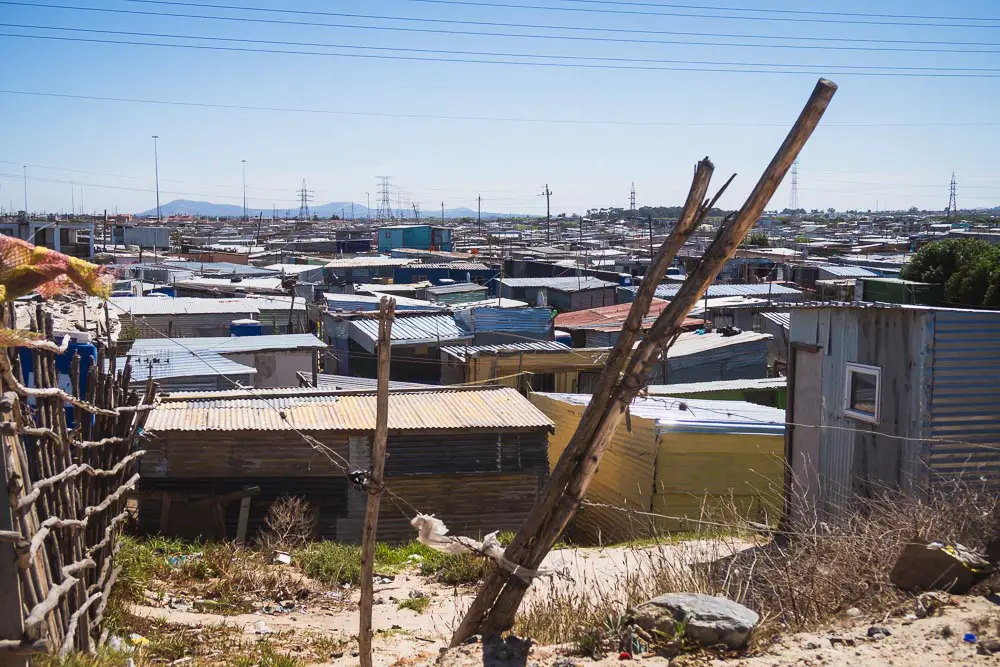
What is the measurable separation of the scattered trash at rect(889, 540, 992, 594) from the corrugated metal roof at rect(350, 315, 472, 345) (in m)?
13.8

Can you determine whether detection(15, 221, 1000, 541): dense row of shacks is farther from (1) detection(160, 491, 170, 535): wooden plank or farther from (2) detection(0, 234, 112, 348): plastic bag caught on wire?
(2) detection(0, 234, 112, 348): plastic bag caught on wire

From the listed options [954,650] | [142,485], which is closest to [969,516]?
[954,650]

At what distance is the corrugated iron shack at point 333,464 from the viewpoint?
33.1ft

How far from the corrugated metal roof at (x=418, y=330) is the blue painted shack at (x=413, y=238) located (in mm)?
41389

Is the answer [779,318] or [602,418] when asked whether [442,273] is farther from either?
[602,418]

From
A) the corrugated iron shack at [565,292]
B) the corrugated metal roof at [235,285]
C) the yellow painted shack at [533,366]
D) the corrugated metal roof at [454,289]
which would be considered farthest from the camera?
the corrugated iron shack at [565,292]

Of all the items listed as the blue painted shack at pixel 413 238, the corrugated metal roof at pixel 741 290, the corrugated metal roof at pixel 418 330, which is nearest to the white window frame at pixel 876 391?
the corrugated metal roof at pixel 418 330

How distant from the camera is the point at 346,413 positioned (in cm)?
1076

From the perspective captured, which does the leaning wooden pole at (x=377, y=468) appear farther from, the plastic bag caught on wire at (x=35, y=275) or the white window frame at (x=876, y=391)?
the white window frame at (x=876, y=391)

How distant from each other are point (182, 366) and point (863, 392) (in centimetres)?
971

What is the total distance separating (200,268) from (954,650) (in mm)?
34453

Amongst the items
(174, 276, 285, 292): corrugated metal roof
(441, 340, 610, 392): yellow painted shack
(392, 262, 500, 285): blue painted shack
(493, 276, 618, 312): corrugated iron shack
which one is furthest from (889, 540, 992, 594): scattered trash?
(392, 262, 500, 285): blue painted shack

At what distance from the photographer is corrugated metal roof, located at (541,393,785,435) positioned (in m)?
10.6

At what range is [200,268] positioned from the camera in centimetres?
3531
